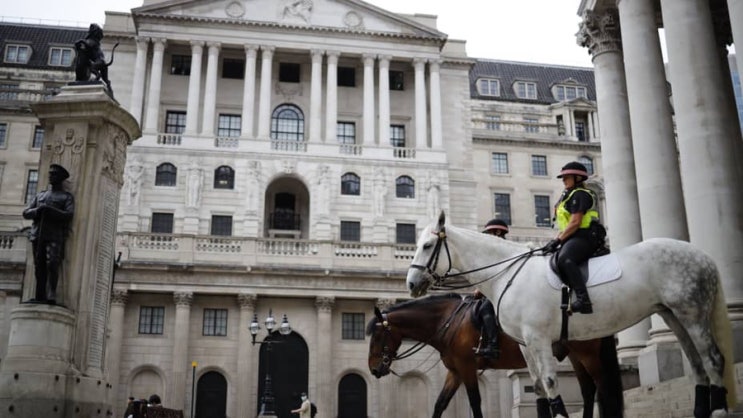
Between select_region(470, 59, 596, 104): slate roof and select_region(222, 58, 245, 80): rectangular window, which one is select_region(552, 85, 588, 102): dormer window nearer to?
select_region(470, 59, 596, 104): slate roof

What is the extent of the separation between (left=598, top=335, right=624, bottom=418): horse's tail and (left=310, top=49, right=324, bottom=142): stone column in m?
43.9

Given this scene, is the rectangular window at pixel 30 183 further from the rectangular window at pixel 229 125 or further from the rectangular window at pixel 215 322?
the rectangular window at pixel 215 322

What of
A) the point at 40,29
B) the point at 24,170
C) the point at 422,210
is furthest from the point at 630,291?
the point at 40,29

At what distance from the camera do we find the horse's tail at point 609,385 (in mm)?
11031

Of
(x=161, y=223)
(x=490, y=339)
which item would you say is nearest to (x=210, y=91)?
(x=161, y=223)

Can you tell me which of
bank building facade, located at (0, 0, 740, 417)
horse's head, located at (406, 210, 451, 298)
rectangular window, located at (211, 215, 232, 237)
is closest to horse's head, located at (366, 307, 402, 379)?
horse's head, located at (406, 210, 451, 298)

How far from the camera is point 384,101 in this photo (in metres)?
55.5

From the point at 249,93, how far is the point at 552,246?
1818 inches

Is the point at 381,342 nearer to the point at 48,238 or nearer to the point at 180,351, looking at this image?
the point at 48,238

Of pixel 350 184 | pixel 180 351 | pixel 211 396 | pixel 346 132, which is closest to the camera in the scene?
pixel 180 351

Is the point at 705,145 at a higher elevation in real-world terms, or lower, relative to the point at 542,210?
lower

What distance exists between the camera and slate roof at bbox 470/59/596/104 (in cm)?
7688

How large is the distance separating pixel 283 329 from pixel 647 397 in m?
18.6

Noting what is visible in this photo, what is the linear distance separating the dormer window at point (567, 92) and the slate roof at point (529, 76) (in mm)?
488
